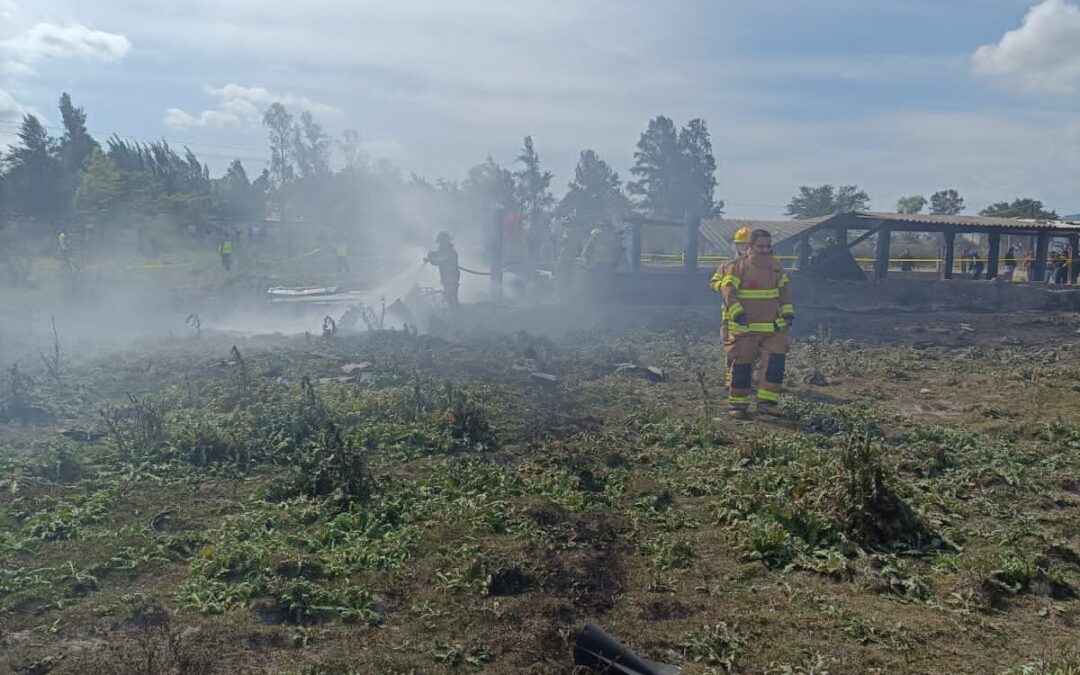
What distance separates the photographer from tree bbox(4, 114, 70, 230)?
123ft

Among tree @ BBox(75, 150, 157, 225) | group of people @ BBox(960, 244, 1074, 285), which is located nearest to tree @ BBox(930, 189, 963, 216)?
group of people @ BBox(960, 244, 1074, 285)

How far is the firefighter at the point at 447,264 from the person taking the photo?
60.3ft

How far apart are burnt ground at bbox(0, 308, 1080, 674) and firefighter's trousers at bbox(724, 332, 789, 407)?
451mm

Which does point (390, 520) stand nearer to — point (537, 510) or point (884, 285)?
point (537, 510)

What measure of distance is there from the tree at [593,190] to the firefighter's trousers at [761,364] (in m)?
60.2

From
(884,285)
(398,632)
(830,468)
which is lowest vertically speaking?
(398,632)

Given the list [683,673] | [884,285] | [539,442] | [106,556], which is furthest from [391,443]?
[884,285]

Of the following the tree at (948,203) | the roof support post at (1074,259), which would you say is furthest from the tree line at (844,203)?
the roof support post at (1074,259)

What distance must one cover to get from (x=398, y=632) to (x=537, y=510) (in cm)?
177

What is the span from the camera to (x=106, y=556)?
16.6ft

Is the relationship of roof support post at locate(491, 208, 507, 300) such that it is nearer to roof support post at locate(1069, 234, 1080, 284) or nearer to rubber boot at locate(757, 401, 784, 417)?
rubber boot at locate(757, 401, 784, 417)

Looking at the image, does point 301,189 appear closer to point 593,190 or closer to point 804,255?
point 593,190

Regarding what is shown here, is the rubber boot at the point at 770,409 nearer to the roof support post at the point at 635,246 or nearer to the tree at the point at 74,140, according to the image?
the roof support post at the point at 635,246

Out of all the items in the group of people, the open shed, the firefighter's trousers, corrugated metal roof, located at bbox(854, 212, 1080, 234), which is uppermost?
corrugated metal roof, located at bbox(854, 212, 1080, 234)
